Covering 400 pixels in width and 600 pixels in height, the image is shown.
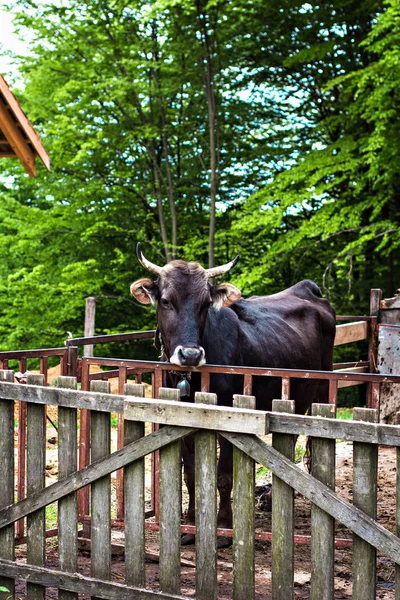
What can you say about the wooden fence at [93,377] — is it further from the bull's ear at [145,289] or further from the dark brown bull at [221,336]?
the bull's ear at [145,289]

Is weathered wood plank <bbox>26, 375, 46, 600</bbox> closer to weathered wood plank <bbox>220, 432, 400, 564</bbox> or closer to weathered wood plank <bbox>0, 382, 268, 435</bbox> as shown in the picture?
weathered wood plank <bbox>0, 382, 268, 435</bbox>

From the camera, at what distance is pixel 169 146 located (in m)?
20.2

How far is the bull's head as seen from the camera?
5520 mm

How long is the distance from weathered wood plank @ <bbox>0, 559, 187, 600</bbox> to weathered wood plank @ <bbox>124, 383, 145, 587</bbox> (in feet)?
0.19

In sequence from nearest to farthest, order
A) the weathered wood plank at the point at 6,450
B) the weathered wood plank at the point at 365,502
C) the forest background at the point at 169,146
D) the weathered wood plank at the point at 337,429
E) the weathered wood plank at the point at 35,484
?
the weathered wood plank at the point at 337,429 → the weathered wood plank at the point at 365,502 → the weathered wood plank at the point at 35,484 → the weathered wood plank at the point at 6,450 → the forest background at the point at 169,146

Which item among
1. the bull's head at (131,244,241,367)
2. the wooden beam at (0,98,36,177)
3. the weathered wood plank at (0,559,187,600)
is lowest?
the weathered wood plank at (0,559,187,600)

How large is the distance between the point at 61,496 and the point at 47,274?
1585 cm

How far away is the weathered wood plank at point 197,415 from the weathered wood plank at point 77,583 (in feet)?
2.73

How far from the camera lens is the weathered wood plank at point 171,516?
371cm

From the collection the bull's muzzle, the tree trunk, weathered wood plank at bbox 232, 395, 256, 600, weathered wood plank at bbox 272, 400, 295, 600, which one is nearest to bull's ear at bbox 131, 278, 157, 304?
the bull's muzzle

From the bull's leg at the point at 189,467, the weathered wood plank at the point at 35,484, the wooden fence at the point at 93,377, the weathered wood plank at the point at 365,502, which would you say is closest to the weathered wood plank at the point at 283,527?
the weathered wood plank at the point at 365,502

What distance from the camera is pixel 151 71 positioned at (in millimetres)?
18672

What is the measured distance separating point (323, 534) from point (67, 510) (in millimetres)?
1360

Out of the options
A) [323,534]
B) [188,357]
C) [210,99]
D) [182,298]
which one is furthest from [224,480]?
[210,99]
